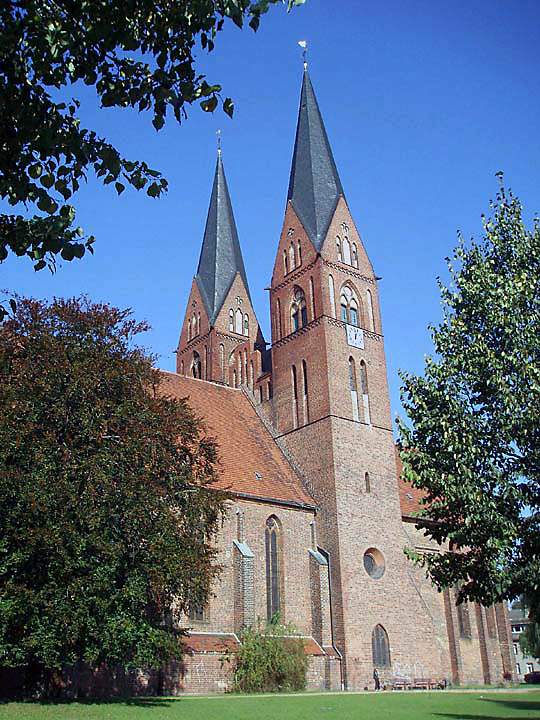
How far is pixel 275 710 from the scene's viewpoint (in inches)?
679

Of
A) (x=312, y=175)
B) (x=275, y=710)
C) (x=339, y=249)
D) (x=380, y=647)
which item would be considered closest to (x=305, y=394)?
(x=339, y=249)

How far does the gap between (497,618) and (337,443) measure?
14.4m

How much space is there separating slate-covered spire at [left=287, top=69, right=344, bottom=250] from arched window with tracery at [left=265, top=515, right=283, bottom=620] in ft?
47.1

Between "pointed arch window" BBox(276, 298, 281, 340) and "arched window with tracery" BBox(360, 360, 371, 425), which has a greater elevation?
"pointed arch window" BBox(276, 298, 281, 340)

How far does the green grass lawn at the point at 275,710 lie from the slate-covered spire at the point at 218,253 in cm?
2844

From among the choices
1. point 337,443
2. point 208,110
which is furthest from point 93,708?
point 337,443

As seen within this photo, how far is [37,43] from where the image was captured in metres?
7.20

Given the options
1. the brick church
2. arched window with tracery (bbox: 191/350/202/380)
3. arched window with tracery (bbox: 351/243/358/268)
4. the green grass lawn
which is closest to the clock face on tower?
the brick church

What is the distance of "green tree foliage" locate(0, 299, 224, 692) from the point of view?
1755cm

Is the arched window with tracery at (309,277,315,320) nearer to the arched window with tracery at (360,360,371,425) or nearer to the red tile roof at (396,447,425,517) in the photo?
the arched window with tracery at (360,360,371,425)

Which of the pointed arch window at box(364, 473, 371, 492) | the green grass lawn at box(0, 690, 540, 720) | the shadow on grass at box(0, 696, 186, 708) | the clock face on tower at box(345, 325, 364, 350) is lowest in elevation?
the green grass lawn at box(0, 690, 540, 720)

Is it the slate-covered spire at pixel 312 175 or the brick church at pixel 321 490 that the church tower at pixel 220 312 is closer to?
the brick church at pixel 321 490

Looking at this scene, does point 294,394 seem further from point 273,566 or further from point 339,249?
point 273,566

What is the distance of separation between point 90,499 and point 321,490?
52.1 feet
